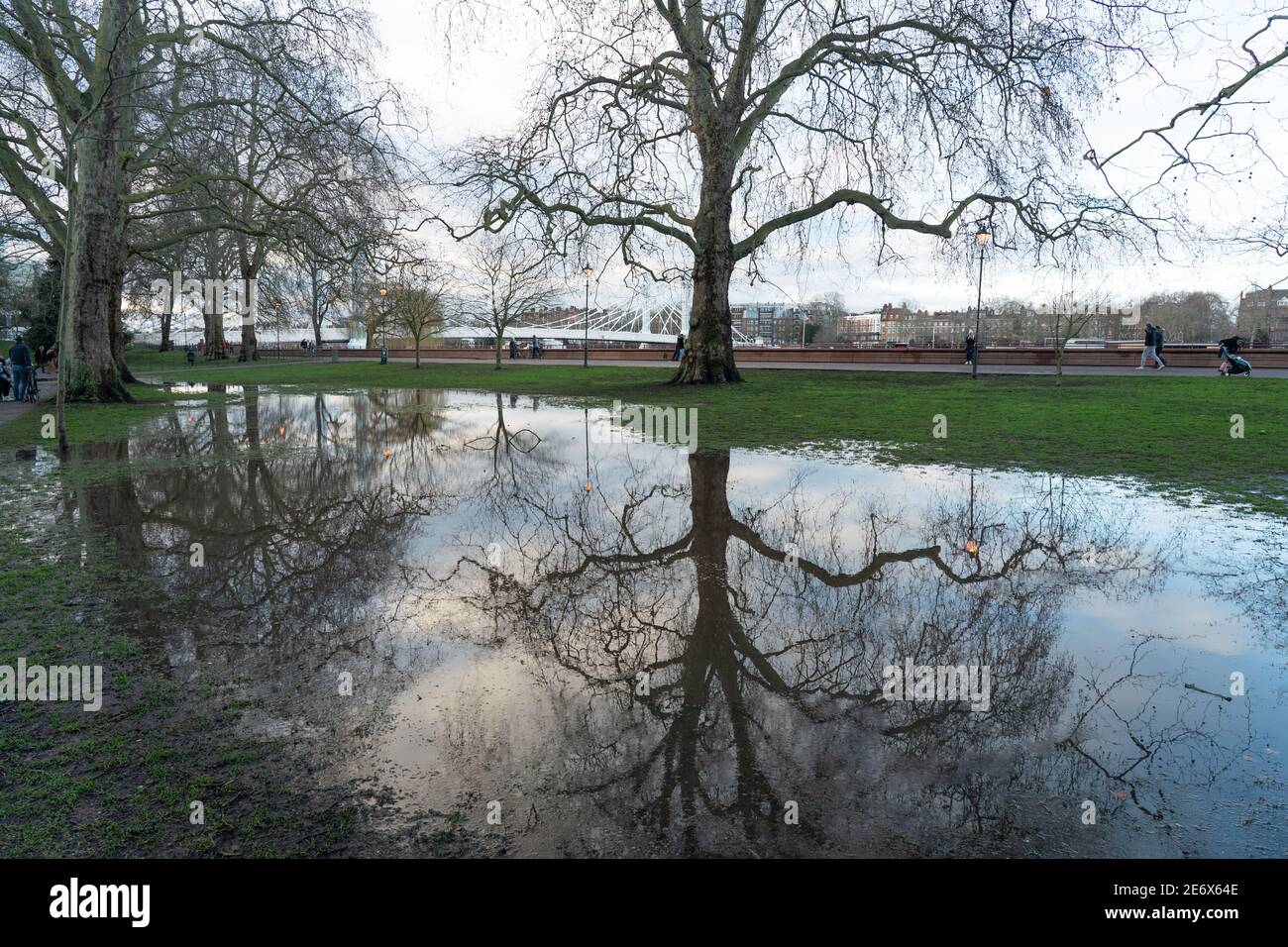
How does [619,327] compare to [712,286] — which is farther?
[619,327]

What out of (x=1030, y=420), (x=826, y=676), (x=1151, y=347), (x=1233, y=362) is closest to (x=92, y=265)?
(x=826, y=676)

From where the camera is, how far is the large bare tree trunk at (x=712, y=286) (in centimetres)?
2284

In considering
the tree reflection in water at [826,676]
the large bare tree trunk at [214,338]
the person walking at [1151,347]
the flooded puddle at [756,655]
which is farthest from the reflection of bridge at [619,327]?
the tree reflection in water at [826,676]

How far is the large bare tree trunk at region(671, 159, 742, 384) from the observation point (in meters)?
22.8

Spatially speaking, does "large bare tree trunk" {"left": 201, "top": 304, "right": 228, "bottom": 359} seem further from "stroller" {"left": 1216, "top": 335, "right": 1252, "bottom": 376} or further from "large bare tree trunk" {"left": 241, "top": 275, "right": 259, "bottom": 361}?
"stroller" {"left": 1216, "top": 335, "right": 1252, "bottom": 376}

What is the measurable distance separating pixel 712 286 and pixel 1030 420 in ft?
33.8

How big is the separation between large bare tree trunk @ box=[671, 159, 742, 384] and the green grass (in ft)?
3.54

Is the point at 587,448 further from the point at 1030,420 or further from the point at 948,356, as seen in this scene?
the point at 948,356

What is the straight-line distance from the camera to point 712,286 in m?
23.2

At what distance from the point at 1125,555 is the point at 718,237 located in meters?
18.3

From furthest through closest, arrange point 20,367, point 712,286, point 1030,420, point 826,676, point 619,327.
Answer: point 619,327 < point 712,286 < point 20,367 < point 1030,420 < point 826,676

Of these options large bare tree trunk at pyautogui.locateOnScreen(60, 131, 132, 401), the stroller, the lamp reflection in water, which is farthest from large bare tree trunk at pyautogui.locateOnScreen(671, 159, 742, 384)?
the stroller
